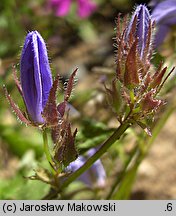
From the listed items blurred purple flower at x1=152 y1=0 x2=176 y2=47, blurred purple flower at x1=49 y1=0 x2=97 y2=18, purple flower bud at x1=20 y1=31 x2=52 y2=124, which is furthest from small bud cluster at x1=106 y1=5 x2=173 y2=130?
blurred purple flower at x1=49 y1=0 x2=97 y2=18

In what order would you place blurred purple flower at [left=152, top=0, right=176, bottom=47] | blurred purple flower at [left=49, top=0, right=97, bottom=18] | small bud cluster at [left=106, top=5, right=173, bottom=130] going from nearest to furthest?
small bud cluster at [left=106, top=5, right=173, bottom=130], blurred purple flower at [left=152, top=0, right=176, bottom=47], blurred purple flower at [left=49, top=0, right=97, bottom=18]

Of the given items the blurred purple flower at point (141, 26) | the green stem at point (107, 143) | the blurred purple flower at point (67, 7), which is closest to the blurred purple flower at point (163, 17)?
the blurred purple flower at point (141, 26)

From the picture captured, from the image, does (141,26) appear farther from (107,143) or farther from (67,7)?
(67,7)

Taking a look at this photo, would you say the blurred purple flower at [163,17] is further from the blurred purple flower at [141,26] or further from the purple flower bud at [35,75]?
Result: the purple flower bud at [35,75]

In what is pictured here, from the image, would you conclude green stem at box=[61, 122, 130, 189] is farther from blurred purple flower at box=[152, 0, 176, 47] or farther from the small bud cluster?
blurred purple flower at box=[152, 0, 176, 47]

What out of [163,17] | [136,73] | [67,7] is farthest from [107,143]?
[67,7]
